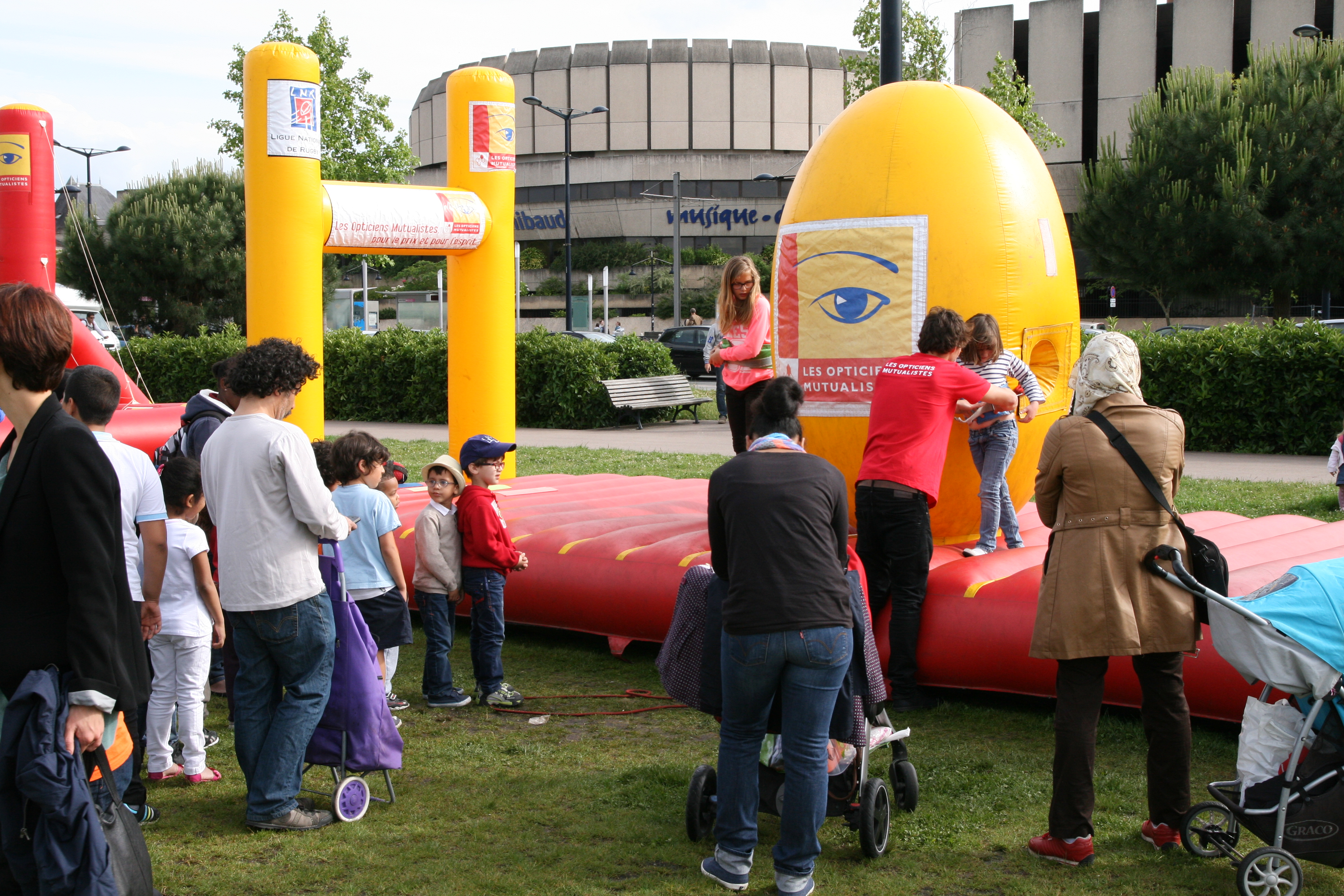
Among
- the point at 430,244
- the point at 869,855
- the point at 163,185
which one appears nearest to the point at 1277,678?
the point at 869,855

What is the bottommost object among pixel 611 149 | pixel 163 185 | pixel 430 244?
pixel 430 244

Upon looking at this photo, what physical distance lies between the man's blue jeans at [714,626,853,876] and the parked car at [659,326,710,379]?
2572 centimetres

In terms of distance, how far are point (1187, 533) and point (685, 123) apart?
205 feet

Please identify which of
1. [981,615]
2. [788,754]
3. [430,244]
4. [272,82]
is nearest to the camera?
[788,754]

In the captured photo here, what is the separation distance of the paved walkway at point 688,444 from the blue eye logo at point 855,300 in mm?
7653

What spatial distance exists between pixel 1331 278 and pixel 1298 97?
4.83m

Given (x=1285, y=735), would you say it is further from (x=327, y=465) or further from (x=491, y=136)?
(x=491, y=136)

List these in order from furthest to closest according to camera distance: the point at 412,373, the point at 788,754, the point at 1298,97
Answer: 1. the point at 1298,97
2. the point at 412,373
3. the point at 788,754

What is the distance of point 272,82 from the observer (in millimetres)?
8844

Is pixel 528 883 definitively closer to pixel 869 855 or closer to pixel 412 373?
pixel 869 855

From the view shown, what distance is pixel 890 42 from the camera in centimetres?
789

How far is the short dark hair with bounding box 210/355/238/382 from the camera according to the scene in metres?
4.59

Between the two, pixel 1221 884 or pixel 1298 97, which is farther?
pixel 1298 97

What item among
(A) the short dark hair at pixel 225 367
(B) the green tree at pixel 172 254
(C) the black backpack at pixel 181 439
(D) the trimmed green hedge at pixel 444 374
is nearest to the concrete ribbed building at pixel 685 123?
(B) the green tree at pixel 172 254
